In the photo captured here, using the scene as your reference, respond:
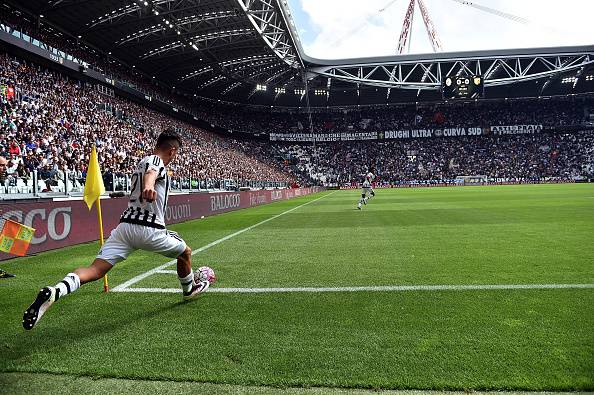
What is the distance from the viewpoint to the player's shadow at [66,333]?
3.92 meters

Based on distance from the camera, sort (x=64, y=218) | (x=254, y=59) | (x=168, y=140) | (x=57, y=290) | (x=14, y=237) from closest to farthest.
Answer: (x=57, y=290)
(x=168, y=140)
(x=14, y=237)
(x=64, y=218)
(x=254, y=59)

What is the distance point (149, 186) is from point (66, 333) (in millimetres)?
1775

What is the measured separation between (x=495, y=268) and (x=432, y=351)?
3.84 metres

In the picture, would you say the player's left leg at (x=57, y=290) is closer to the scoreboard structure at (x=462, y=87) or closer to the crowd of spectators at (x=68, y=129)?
the crowd of spectators at (x=68, y=129)

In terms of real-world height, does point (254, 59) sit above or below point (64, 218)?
above

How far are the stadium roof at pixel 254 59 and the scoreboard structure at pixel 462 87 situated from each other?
12559 millimetres

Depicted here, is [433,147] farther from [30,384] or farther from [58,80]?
[30,384]

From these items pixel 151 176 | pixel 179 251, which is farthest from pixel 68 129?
pixel 151 176

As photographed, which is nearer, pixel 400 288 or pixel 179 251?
pixel 179 251

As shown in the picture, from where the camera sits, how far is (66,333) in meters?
4.42

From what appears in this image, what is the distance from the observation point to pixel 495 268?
Answer: 6.87 meters

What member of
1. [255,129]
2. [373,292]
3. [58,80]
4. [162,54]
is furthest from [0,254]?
[255,129]

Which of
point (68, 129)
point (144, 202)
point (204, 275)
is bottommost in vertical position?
point (204, 275)

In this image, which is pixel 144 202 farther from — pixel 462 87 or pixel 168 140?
pixel 462 87
